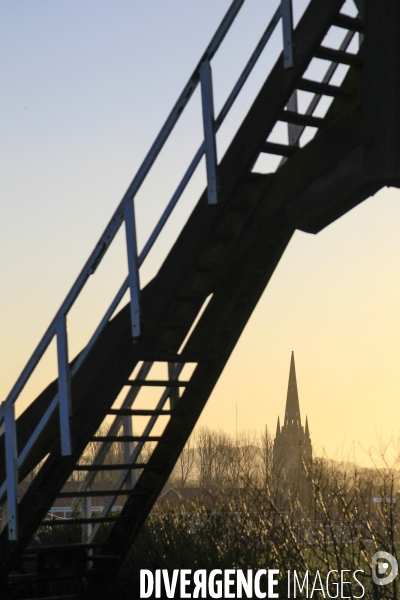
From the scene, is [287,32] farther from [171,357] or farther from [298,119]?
[171,357]

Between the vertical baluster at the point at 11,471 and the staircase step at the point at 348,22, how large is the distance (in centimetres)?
424

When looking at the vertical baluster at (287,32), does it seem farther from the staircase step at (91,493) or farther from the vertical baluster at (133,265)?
the staircase step at (91,493)

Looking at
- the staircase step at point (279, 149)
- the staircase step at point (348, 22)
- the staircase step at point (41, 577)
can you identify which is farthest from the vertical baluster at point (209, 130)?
the staircase step at point (41, 577)

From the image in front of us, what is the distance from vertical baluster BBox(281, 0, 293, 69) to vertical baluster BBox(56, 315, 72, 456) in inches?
115

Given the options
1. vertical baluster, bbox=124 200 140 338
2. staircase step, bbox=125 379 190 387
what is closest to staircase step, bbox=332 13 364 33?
vertical baluster, bbox=124 200 140 338

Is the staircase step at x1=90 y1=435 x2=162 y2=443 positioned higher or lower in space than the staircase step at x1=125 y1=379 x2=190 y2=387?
lower

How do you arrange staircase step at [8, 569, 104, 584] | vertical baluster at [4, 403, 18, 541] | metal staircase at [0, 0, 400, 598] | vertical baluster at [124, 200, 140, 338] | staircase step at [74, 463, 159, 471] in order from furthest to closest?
staircase step at [8, 569, 104, 584], staircase step at [74, 463, 159, 471], vertical baluster at [4, 403, 18, 541], vertical baluster at [124, 200, 140, 338], metal staircase at [0, 0, 400, 598]

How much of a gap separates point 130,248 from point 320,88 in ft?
6.57

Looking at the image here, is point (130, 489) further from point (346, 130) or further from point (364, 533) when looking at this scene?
point (346, 130)

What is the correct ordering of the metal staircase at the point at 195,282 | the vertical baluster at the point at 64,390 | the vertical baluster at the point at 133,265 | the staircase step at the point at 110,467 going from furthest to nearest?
1. the staircase step at the point at 110,467
2. the vertical baluster at the point at 64,390
3. the vertical baluster at the point at 133,265
4. the metal staircase at the point at 195,282

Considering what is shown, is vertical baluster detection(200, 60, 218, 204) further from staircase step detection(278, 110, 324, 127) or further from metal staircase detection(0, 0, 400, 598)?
staircase step detection(278, 110, 324, 127)

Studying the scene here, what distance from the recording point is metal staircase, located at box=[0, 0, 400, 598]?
19.4ft

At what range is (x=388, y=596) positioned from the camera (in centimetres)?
665

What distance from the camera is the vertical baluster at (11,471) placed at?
718 centimetres
